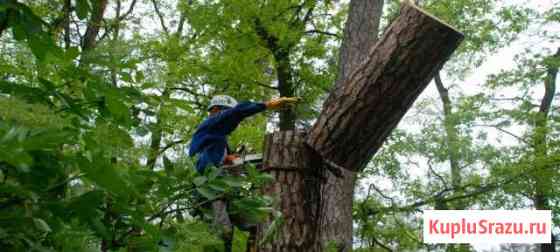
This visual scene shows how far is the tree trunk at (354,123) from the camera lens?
9.68 ft

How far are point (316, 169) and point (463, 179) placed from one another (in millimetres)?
12742

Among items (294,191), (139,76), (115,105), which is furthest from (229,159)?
(115,105)

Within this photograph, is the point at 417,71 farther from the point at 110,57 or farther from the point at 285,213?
the point at 110,57

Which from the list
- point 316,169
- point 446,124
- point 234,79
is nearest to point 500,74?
point 446,124

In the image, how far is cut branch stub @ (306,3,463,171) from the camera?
9.62 feet

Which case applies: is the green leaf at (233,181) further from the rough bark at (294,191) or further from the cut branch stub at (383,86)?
the rough bark at (294,191)

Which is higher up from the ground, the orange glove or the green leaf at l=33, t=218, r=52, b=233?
the orange glove

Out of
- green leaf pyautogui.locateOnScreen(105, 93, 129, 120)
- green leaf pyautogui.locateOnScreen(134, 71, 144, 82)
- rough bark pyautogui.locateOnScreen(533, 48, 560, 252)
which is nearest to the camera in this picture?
green leaf pyautogui.locateOnScreen(105, 93, 129, 120)

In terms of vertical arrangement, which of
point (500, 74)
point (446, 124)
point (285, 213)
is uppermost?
point (500, 74)

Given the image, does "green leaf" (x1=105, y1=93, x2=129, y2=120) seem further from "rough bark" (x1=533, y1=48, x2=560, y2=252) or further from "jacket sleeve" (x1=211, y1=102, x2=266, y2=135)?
"rough bark" (x1=533, y1=48, x2=560, y2=252)

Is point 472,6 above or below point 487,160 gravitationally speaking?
above

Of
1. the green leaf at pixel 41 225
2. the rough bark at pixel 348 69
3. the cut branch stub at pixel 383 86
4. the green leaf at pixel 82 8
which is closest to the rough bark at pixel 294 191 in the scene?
the cut branch stub at pixel 383 86

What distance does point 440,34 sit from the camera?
2.89 m

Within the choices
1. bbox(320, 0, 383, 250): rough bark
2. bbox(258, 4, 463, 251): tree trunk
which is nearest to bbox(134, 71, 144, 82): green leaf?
bbox(258, 4, 463, 251): tree trunk
